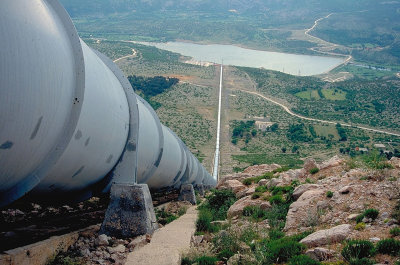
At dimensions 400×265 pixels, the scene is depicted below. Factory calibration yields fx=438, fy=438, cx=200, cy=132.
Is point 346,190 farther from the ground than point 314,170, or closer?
farther from the ground

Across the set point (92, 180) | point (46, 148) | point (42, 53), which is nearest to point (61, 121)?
point (46, 148)

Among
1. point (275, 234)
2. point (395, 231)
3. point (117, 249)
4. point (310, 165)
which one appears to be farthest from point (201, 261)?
point (310, 165)

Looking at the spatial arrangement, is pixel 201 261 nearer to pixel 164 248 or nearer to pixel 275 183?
pixel 164 248

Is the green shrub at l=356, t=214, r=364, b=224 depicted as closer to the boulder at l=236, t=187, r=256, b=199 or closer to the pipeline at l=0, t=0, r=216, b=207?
the pipeline at l=0, t=0, r=216, b=207

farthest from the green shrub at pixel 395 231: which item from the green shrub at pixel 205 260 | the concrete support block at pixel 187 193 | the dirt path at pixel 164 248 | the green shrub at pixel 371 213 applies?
the concrete support block at pixel 187 193

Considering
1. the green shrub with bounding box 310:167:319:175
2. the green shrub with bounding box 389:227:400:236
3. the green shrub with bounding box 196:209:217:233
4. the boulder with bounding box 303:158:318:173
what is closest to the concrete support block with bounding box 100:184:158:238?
the green shrub with bounding box 196:209:217:233

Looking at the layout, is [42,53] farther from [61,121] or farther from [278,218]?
[278,218]

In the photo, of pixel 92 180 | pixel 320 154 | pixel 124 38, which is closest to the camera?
pixel 92 180
